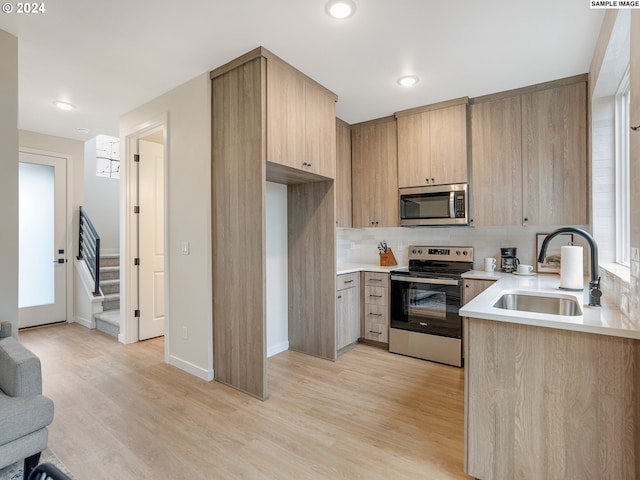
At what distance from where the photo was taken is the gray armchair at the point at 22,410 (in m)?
1.62

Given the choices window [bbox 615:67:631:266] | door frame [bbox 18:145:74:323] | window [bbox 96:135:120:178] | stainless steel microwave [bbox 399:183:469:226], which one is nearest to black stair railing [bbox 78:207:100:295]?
door frame [bbox 18:145:74:323]

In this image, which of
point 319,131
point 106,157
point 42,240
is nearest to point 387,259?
point 319,131

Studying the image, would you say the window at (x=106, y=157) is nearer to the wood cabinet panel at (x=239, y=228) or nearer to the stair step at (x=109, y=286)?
the stair step at (x=109, y=286)

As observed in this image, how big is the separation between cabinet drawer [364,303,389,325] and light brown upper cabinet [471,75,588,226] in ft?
4.27

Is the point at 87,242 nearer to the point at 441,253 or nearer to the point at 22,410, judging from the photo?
the point at 22,410

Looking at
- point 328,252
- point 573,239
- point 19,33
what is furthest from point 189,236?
point 573,239

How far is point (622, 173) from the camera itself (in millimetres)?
2484

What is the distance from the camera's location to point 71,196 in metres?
4.84

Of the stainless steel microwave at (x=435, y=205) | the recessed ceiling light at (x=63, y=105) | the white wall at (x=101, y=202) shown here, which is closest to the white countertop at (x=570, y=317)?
the stainless steel microwave at (x=435, y=205)

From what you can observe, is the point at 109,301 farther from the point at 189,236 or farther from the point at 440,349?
the point at 440,349

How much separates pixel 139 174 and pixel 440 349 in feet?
12.3

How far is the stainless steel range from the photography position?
3215 mm

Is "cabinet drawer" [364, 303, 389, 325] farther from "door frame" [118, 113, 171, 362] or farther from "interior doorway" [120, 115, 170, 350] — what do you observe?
"door frame" [118, 113, 171, 362]

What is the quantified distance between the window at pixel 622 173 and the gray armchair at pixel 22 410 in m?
3.65
